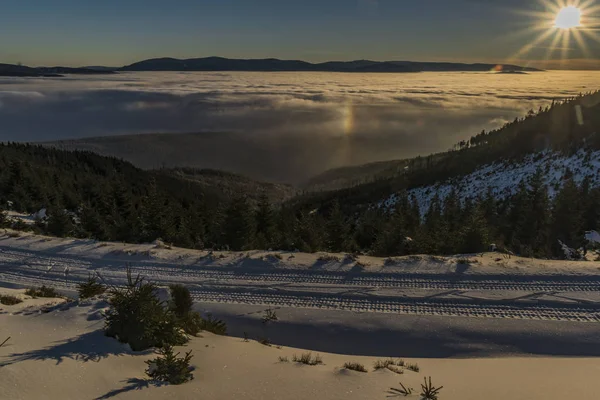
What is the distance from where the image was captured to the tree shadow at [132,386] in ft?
16.9

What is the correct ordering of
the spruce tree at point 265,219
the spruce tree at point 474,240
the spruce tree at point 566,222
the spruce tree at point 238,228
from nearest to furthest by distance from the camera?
the spruce tree at point 474,240 < the spruce tree at point 238,228 < the spruce tree at point 566,222 < the spruce tree at point 265,219

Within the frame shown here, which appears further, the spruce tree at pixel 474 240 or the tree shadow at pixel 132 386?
the spruce tree at pixel 474 240

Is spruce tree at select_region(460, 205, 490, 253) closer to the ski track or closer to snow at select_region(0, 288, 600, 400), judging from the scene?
the ski track

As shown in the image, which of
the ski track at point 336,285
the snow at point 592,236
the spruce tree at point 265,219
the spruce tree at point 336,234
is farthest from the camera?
the snow at point 592,236

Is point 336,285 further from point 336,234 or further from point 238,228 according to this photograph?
point 238,228

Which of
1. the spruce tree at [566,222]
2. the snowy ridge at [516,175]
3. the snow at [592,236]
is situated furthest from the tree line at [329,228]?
the snowy ridge at [516,175]

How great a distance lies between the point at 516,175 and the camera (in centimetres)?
5956

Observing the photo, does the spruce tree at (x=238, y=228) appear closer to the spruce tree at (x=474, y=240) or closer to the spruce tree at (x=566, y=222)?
the spruce tree at (x=474, y=240)

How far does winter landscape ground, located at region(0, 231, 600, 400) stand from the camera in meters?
5.79

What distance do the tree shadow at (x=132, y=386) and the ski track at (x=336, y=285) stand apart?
16.0ft

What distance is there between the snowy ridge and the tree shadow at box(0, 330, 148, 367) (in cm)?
4479

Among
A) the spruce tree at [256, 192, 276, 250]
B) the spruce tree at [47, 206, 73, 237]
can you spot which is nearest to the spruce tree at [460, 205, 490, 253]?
the spruce tree at [256, 192, 276, 250]

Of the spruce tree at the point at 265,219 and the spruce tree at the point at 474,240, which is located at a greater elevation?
the spruce tree at the point at 474,240

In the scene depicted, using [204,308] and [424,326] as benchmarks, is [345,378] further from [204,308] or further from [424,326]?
[204,308]
